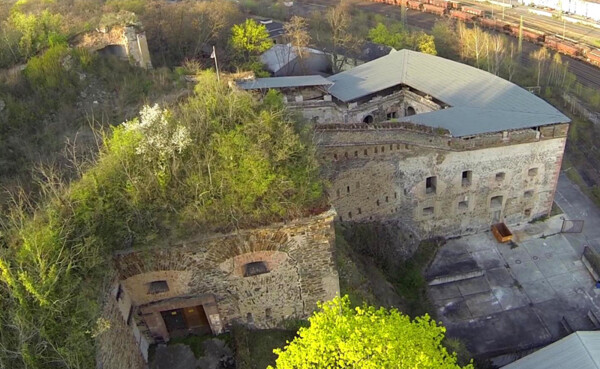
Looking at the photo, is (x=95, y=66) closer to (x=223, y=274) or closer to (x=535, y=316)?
(x=223, y=274)

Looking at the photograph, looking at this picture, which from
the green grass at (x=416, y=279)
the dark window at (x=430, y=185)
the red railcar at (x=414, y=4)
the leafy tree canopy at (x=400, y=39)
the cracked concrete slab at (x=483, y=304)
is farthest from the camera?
the red railcar at (x=414, y=4)

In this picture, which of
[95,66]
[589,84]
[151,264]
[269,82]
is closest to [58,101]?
[95,66]

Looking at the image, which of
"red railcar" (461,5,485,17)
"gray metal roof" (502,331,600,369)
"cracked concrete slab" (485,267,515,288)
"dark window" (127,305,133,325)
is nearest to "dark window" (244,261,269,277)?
"dark window" (127,305,133,325)

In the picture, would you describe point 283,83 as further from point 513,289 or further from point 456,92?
point 513,289

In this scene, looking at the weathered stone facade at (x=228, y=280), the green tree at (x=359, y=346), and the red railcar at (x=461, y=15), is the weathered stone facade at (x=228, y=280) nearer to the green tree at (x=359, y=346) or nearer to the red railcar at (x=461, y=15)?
the green tree at (x=359, y=346)

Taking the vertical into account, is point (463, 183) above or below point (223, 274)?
below

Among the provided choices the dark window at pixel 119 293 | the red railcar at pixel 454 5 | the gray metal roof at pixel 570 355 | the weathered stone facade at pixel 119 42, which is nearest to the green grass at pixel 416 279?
the gray metal roof at pixel 570 355

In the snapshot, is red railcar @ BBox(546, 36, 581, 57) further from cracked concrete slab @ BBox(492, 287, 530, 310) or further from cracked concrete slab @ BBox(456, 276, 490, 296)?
cracked concrete slab @ BBox(492, 287, 530, 310)
